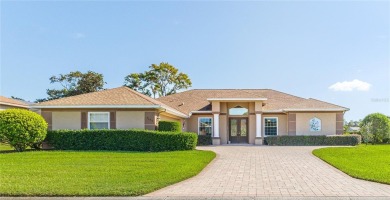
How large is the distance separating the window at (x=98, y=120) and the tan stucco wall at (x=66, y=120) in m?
0.75

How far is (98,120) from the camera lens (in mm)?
22484

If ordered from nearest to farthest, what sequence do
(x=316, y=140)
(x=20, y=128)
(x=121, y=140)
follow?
(x=20, y=128) → (x=121, y=140) → (x=316, y=140)

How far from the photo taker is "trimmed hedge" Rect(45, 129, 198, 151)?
19.9 meters

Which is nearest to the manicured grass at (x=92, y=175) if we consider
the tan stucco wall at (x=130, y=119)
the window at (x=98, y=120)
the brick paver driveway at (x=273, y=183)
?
the brick paver driveway at (x=273, y=183)

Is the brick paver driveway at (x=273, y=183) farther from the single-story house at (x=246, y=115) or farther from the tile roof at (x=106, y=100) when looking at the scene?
the single-story house at (x=246, y=115)

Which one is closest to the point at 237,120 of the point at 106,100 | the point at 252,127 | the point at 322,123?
the point at 252,127

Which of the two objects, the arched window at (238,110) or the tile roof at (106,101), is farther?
the arched window at (238,110)

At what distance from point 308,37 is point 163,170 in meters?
12.0

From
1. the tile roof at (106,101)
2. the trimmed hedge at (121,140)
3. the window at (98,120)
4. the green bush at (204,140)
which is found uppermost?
the tile roof at (106,101)

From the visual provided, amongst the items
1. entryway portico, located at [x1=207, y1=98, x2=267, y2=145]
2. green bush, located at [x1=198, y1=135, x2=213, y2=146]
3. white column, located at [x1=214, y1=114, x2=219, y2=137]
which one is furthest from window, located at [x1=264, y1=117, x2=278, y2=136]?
green bush, located at [x1=198, y1=135, x2=213, y2=146]

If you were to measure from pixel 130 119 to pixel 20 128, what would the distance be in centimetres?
637

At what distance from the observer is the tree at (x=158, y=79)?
162 feet

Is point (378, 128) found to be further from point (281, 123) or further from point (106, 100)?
point (106, 100)

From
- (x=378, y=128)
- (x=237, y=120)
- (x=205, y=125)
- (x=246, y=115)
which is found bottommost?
(x=378, y=128)
